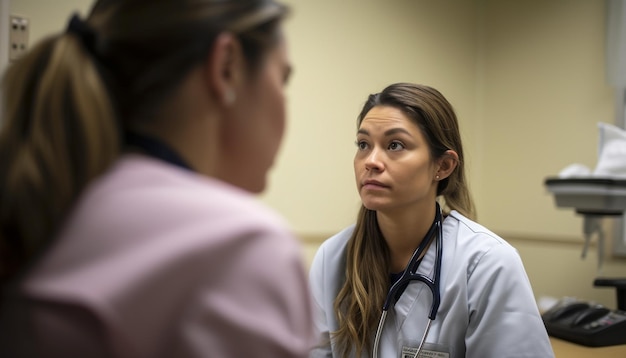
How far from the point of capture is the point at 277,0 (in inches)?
27.2

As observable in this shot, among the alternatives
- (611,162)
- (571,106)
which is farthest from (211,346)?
(571,106)

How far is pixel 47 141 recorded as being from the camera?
20.3 inches

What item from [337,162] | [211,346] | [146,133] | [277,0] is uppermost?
[277,0]

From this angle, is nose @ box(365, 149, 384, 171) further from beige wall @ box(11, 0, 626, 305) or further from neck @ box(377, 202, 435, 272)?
beige wall @ box(11, 0, 626, 305)

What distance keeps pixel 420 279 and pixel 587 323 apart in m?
0.79

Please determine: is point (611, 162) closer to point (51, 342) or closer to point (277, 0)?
point (277, 0)

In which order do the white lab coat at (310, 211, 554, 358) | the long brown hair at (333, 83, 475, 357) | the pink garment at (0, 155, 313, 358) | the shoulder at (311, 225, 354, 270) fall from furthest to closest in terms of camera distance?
the shoulder at (311, 225, 354, 270), the long brown hair at (333, 83, 475, 357), the white lab coat at (310, 211, 554, 358), the pink garment at (0, 155, 313, 358)

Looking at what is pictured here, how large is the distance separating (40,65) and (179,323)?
34 centimetres

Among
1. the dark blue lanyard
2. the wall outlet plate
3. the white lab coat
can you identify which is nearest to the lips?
the white lab coat

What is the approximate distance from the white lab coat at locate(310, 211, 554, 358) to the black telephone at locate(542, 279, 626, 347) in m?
0.59

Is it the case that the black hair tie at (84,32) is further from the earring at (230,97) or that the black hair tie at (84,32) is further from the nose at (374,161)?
the nose at (374,161)

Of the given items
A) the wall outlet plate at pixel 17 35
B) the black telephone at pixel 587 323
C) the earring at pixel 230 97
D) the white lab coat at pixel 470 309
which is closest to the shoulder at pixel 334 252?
the white lab coat at pixel 470 309

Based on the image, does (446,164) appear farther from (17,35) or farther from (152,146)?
(17,35)

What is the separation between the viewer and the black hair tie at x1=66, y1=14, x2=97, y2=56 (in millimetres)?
589
